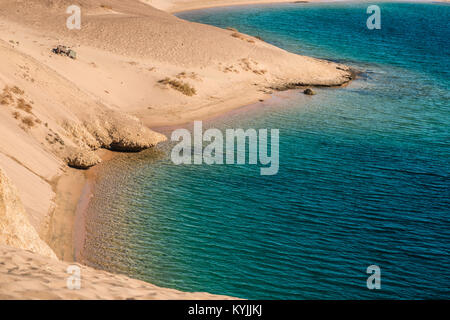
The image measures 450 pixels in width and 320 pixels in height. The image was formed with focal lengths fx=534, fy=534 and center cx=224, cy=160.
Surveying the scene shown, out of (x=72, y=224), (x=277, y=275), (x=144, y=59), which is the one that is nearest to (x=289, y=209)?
(x=277, y=275)

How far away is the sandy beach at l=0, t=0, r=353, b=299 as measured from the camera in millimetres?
13242

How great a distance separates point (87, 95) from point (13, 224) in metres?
15.5

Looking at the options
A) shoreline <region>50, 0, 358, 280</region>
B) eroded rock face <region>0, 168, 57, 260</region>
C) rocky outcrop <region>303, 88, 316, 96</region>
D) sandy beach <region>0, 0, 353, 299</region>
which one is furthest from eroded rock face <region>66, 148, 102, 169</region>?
rocky outcrop <region>303, 88, 316, 96</region>

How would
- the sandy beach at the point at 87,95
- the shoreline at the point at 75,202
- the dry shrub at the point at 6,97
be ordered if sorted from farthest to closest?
the dry shrub at the point at 6,97 < the shoreline at the point at 75,202 < the sandy beach at the point at 87,95

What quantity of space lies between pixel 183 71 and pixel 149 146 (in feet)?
44.2

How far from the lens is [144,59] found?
38875mm

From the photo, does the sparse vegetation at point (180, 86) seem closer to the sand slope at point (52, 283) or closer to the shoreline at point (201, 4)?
the sand slope at point (52, 283)

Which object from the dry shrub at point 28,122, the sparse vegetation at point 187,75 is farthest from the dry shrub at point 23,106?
the sparse vegetation at point 187,75

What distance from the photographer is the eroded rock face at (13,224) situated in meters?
12.7

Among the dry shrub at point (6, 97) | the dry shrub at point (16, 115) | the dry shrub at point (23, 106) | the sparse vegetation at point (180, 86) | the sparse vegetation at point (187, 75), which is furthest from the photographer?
the sparse vegetation at point (187, 75)

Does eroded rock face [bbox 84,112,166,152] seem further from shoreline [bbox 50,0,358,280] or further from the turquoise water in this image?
the turquoise water

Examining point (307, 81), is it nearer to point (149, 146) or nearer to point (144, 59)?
point (144, 59)

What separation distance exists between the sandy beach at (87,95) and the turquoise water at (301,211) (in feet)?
5.16

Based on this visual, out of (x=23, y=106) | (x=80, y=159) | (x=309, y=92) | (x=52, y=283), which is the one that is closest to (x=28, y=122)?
(x=23, y=106)
